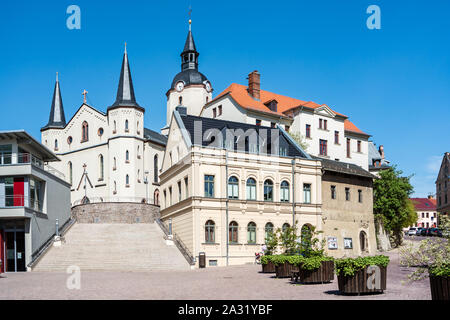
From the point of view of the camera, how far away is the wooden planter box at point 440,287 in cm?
1304

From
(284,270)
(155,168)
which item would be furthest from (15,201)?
(155,168)

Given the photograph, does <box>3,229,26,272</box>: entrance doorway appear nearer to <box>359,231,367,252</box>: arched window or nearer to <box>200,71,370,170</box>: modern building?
<box>200,71,370,170</box>: modern building

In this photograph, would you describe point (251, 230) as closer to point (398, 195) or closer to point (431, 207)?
point (398, 195)

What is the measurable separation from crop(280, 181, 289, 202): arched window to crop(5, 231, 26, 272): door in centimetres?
1897

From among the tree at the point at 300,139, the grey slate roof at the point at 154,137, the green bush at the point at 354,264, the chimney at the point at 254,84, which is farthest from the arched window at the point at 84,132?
the green bush at the point at 354,264

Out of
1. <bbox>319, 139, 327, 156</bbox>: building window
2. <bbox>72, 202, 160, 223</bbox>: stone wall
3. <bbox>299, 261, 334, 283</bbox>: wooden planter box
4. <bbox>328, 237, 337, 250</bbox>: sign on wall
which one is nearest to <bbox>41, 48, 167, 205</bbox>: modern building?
<bbox>72, 202, 160, 223</bbox>: stone wall

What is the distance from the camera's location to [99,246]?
38500 mm

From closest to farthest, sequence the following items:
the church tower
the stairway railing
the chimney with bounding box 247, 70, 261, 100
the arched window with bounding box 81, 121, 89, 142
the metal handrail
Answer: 1. the stairway railing
2. the metal handrail
3. the chimney with bounding box 247, 70, 261, 100
4. the arched window with bounding box 81, 121, 89, 142
5. the church tower

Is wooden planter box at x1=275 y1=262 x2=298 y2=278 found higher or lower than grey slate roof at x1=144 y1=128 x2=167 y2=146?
lower

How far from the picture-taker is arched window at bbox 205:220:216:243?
3759cm

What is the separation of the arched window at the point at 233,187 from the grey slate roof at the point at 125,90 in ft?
78.1

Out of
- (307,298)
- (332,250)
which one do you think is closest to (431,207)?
(332,250)

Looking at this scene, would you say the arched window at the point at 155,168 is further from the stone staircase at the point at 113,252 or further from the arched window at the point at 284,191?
the arched window at the point at 284,191

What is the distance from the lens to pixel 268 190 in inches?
1607
